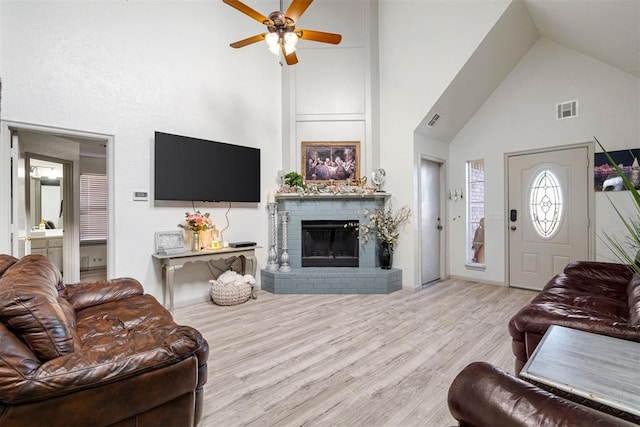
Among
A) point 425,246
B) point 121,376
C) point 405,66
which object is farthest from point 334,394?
A: point 405,66

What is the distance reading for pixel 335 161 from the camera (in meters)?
4.83

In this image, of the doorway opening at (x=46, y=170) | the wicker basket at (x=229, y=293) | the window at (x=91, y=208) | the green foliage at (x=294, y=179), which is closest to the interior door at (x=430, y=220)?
the green foliage at (x=294, y=179)

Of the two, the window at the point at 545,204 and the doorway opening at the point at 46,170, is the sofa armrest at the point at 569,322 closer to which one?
the window at the point at 545,204

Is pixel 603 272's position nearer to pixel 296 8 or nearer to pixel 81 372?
pixel 296 8

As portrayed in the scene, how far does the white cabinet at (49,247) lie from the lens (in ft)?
15.0

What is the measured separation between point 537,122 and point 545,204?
121cm

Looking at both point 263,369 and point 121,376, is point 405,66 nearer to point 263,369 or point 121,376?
point 263,369

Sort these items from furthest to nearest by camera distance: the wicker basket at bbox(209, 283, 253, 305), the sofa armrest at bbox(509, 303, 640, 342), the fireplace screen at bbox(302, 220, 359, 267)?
the fireplace screen at bbox(302, 220, 359, 267) < the wicker basket at bbox(209, 283, 253, 305) < the sofa armrest at bbox(509, 303, 640, 342)

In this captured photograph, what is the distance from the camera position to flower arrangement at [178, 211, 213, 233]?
366 cm

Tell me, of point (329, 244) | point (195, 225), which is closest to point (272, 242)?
point (329, 244)

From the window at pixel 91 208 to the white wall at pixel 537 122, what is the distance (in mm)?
7267

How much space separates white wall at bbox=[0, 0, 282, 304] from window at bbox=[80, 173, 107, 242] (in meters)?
3.88

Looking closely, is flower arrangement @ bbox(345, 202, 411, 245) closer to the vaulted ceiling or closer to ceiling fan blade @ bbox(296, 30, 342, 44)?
the vaulted ceiling

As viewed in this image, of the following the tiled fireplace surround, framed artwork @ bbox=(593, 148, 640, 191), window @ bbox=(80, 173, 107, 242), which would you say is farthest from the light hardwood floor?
window @ bbox=(80, 173, 107, 242)
